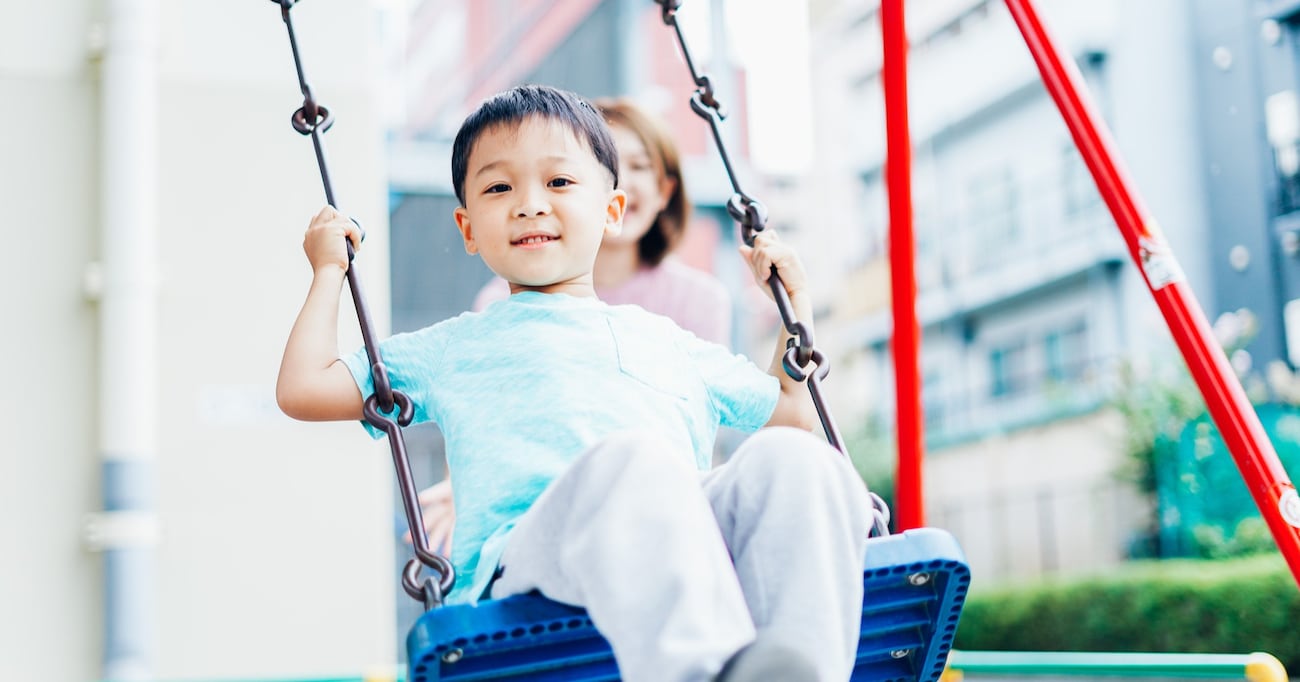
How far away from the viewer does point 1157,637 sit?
19.3 feet

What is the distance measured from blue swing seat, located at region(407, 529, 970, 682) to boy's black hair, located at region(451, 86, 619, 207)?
39cm

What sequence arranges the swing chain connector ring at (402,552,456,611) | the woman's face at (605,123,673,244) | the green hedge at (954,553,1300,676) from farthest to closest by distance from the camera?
the green hedge at (954,553,1300,676) < the woman's face at (605,123,673,244) < the swing chain connector ring at (402,552,456,611)

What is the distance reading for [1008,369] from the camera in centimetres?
727

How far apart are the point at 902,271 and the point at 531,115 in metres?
0.65

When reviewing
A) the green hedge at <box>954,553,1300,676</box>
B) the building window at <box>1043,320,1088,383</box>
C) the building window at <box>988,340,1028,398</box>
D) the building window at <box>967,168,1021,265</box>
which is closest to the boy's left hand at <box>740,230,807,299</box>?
the green hedge at <box>954,553,1300,676</box>

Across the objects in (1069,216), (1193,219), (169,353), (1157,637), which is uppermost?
(1069,216)

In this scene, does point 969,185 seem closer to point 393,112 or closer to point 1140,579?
point 1140,579

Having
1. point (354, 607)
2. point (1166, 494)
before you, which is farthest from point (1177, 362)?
point (354, 607)

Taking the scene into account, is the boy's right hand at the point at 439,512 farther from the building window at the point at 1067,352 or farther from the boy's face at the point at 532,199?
the building window at the point at 1067,352

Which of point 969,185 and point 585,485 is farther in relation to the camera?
point 969,185

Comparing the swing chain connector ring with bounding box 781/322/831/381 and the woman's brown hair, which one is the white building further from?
the swing chain connector ring with bounding box 781/322/831/381

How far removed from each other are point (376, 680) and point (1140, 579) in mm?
4680

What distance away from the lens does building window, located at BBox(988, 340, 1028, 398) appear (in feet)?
23.6

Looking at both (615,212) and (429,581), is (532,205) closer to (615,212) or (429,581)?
(615,212)
